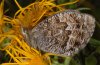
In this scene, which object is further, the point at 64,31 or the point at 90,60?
the point at 90,60

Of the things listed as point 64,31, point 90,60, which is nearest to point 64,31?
point 64,31

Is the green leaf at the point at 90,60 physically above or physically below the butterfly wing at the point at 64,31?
below

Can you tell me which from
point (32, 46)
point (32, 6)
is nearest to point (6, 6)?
point (32, 6)

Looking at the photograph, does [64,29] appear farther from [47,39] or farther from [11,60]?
[11,60]

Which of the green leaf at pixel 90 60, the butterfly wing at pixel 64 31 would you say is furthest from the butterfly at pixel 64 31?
the green leaf at pixel 90 60

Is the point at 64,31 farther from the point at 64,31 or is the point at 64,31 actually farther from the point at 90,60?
the point at 90,60

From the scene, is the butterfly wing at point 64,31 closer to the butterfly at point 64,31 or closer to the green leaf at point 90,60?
the butterfly at point 64,31

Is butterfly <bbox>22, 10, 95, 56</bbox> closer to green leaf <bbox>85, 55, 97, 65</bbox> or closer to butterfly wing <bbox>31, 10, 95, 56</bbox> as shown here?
butterfly wing <bbox>31, 10, 95, 56</bbox>

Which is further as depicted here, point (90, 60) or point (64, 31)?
point (90, 60)

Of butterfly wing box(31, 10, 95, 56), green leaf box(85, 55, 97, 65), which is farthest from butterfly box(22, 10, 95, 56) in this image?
green leaf box(85, 55, 97, 65)
